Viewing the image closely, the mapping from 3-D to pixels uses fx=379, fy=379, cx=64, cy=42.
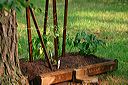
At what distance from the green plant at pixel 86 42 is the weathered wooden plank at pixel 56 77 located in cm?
71

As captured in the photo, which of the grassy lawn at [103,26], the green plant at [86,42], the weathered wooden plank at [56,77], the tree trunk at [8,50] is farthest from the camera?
the grassy lawn at [103,26]

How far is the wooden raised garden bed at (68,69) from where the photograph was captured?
3.97 meters

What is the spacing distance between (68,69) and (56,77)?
9.5 inches

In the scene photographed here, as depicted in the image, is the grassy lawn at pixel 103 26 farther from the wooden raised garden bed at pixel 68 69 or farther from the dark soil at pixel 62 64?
the dark soil at pixel 62 64

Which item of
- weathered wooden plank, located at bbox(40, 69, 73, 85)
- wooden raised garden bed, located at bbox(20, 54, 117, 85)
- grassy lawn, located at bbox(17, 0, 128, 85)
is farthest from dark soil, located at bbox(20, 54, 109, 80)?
grassy lawn, located at bbox(17, 0, 128, 85)

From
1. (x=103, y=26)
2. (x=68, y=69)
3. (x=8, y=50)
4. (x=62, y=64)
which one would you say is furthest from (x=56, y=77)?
(x=103, y=26)

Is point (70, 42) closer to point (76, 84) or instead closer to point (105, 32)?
point (76, 84)

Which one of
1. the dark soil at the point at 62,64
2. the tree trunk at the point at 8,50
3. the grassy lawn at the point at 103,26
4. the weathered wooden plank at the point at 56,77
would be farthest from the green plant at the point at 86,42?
the tree trunk at the point at 8,50

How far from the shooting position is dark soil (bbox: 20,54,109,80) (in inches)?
163

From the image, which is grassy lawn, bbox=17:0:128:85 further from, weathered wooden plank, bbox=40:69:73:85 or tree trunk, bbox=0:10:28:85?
weathered wooden plank, bbox=40:69:73:85

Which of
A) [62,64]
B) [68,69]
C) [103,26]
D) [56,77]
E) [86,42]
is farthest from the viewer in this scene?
[103,26]

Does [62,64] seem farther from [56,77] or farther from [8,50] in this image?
[8,50]

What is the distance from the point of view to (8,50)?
362 cm

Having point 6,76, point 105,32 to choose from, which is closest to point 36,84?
point 6,76
